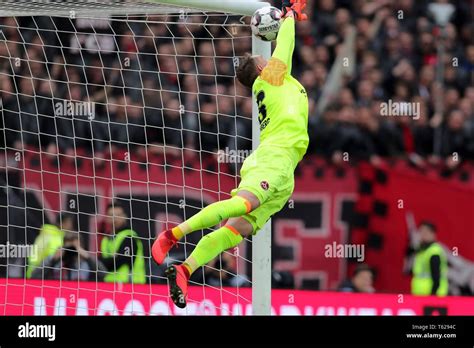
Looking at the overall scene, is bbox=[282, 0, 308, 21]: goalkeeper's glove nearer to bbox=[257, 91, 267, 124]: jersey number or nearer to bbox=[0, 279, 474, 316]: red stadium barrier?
bbox=[257, 91, 267, 124]: jersey number

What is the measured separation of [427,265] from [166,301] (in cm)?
260

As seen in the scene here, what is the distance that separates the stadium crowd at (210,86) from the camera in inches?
520

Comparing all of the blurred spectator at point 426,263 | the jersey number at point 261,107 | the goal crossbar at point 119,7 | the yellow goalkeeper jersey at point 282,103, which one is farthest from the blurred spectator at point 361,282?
the goal crossbar at point 119,7

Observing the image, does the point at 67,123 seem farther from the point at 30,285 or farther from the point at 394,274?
the point at 394,274

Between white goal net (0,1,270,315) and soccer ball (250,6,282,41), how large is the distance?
2118 mm

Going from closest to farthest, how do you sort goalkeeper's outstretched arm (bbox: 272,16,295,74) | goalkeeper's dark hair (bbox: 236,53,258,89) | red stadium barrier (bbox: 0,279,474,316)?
1. goalkeeper's outstretched arm (bbox: 272,16,295,74)
2. goalkeeper's dark hair (bbox: 236,53,258,89)
3. red stadium barrier (bbox: 0,279,474,316)

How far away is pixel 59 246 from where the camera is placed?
1272 centimetres

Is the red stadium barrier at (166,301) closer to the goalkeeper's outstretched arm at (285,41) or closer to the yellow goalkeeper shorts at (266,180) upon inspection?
the yellow goalkeeper shorts at (266,180)

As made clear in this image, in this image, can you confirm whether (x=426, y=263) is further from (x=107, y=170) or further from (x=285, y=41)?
(x=285, y=41)

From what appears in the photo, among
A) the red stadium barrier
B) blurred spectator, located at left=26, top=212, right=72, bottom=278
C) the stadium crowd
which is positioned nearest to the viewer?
the red stadium barrier

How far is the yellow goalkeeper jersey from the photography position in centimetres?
1003

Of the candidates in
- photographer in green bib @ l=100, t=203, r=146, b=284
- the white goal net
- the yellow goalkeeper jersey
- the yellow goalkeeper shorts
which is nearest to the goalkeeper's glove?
the yellow goalkeeper jersey

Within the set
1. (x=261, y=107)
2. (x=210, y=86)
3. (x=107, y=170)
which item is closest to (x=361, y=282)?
(x=210, y=86)
